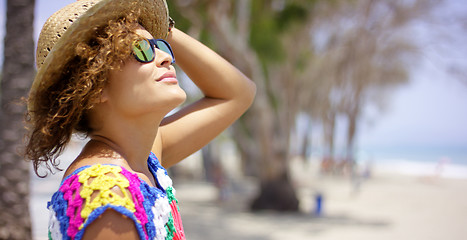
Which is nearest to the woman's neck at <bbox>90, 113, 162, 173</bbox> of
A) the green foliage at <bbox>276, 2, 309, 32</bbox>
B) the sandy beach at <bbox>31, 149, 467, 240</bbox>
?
the sandy beach at <bbox>31, 149, 467, 240</bbox>

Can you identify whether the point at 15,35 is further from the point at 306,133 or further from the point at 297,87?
the point at 306,133

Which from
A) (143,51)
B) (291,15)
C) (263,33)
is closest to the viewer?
(143,51)

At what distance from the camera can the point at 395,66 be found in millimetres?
25984

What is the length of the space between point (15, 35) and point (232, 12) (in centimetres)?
862

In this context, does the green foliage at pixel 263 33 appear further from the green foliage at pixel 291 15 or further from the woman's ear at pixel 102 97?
the woman's ear at pixel 102 97

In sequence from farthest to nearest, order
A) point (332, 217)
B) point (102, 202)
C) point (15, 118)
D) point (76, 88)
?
point (332, 217), point (15, 118), point (76, 88), point (102, 202)

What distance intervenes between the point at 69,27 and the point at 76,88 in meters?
0.19

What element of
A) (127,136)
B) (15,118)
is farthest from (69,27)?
(15,118)

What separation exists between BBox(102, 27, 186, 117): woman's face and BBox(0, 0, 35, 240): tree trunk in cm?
335

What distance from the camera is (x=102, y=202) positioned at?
1.12m

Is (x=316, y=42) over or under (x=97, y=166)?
over

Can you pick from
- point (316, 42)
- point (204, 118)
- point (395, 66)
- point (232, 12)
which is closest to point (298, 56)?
point (316, 42)

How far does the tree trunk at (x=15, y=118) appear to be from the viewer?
4266 mm

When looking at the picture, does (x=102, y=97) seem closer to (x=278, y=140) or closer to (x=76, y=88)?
(x=76, y=88)
